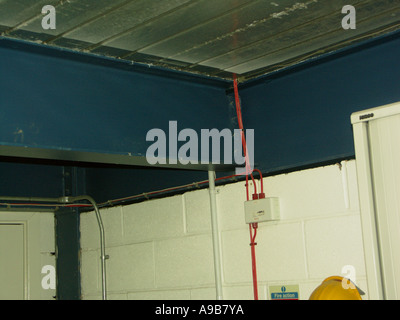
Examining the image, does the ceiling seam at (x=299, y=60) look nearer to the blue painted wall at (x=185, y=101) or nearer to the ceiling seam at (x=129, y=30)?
the blue painted wall at (x=185, y=101)

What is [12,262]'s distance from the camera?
361 cm

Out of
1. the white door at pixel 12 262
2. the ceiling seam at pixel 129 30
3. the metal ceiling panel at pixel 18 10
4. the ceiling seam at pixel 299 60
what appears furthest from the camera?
the white door at pixel 12 262

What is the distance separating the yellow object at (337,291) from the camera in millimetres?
2250

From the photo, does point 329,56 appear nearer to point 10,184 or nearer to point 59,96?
point 59,96

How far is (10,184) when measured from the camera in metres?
3.65

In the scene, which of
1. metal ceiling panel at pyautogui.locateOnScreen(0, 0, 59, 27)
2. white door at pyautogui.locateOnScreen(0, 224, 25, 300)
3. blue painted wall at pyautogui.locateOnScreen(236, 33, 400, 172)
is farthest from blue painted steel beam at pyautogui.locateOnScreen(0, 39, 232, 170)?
white door at pyautogui.locateOnScreen(0, 224, 25, 300)

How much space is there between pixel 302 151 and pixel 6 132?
50.9 inches

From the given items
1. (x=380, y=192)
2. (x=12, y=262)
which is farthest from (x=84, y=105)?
(x=12, y=262)

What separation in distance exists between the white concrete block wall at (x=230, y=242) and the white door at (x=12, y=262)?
15.2 inches

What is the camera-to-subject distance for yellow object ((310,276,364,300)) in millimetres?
2250

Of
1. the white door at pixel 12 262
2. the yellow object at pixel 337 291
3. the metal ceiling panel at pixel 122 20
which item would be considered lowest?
the yellow object at pixel 337 291

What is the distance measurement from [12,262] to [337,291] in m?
2.14

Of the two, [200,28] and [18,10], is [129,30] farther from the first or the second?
[18,10]

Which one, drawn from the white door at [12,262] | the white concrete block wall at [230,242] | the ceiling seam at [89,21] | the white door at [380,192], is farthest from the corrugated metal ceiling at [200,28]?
the white door at [12,262]
